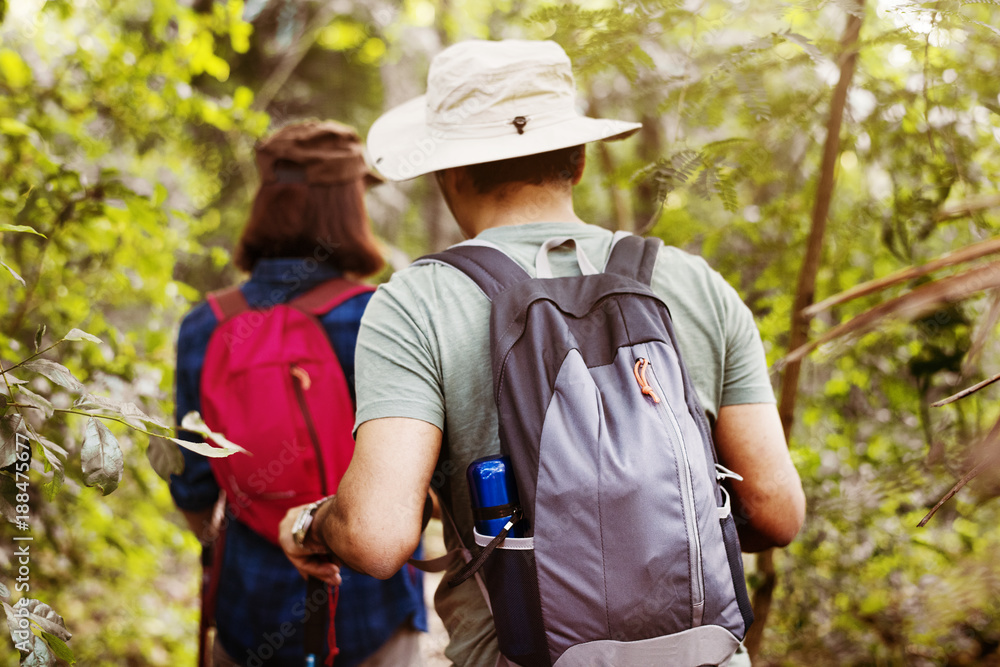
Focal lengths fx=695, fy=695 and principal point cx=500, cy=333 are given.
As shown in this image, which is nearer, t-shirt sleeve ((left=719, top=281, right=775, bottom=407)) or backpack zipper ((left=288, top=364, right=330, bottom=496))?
t-shirt sleeve ((left=719, top=281, right=775, bottom=407))

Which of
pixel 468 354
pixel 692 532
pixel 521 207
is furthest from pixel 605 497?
pixel 521 207

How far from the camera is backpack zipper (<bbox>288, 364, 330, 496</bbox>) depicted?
5.75 feet

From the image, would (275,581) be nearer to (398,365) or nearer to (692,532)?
(398,365)

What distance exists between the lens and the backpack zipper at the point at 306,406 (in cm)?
175

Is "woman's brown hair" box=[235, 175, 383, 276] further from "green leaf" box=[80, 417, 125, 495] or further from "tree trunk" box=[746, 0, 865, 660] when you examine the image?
"tree trunk" box=[746, 0, 865, 660]

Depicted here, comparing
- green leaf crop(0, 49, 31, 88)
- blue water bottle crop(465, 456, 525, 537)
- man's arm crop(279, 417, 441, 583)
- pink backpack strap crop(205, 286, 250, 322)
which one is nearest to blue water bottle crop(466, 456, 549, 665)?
blue water bottle crop(465, 456, 525, 537)

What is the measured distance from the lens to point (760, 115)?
178cm

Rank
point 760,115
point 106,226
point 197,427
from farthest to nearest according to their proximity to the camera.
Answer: point 106,226 → point 760,115 → point 197,427

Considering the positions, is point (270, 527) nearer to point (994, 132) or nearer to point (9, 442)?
point (9, 442)

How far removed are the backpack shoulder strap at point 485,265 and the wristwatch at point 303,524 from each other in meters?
0.53

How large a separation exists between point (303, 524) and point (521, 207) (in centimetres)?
77

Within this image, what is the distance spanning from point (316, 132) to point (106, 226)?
3.83 ft

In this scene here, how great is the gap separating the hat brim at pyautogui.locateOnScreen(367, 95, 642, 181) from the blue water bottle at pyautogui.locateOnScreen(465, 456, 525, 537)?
0.59 m

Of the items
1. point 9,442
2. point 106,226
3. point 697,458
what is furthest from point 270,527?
point 106,226
